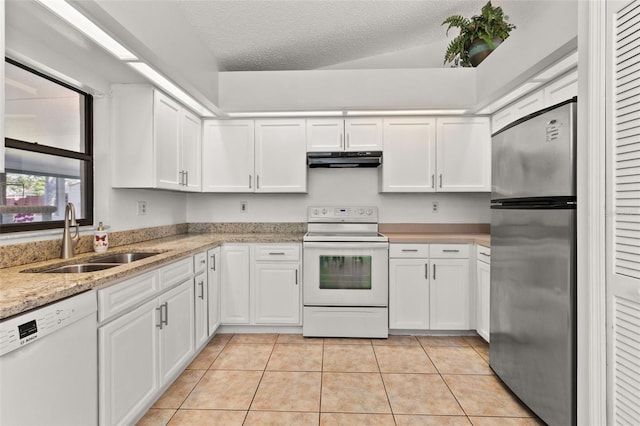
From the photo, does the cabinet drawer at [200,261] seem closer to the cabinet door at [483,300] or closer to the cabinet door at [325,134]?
the cabinet door at [325,134]

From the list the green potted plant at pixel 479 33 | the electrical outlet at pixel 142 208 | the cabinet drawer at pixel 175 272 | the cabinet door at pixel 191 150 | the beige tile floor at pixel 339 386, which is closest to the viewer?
the beige tile floor at pixel 339 386

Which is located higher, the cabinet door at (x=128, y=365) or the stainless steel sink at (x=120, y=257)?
the stainless steel sink at (x=120, y=257)

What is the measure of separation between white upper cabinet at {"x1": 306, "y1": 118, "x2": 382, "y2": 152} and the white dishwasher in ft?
8.32

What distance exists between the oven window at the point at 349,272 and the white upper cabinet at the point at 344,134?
1.13 metres

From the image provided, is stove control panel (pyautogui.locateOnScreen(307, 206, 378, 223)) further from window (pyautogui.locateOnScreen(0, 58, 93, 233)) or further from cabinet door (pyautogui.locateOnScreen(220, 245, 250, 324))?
window (pyautogui.locateOnScreen(0, 58, 93, 233))

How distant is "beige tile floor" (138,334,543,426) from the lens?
6.64 feet

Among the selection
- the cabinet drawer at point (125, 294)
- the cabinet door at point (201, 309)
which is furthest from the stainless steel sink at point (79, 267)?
the cabinet door at point (201, 309)

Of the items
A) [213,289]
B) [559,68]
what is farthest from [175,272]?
[559,68]

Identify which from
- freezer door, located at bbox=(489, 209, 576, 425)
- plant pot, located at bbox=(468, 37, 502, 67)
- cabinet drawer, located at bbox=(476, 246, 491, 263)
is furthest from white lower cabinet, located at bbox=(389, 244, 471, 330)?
plant pot, located at bbox=(468, 37, 502, 67)

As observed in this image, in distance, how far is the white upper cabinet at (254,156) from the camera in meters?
3.59

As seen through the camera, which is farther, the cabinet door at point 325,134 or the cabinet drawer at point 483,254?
the cabinet door at point 325,134

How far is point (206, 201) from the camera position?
3.96 meters

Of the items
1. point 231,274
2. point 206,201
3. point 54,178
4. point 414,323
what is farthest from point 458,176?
point 54,178

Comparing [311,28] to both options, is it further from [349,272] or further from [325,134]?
[349,272]
